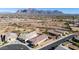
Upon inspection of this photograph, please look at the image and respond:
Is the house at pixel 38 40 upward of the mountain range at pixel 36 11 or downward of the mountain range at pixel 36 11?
downward

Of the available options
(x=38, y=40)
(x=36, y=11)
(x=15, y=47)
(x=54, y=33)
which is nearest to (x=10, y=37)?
(x=15, y=47)

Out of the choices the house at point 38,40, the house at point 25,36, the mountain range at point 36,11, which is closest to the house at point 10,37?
the house at point 25,36

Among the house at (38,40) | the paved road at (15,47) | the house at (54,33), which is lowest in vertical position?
the paved road at (15,47)

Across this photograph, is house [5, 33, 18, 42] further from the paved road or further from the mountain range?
the mountain range

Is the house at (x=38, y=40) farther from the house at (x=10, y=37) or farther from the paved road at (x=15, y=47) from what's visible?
the house at (x=10, y=37)

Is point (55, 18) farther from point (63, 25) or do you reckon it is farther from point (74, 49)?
point (74, 49)

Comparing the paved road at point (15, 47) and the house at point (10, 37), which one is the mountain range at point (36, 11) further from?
the paved road at point (15, 47)

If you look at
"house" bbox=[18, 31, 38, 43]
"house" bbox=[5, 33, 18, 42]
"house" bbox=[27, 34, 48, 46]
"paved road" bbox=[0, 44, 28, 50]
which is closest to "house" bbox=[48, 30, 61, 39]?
"house" bbox=[27, 34, 48, 46]
